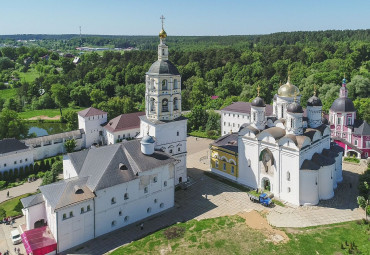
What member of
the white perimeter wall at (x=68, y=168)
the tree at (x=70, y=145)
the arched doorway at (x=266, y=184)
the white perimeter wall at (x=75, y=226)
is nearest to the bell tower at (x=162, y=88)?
the white perimeter wall at (x=68, y=168)

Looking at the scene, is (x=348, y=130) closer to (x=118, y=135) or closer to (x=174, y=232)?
(x=174, y=232)

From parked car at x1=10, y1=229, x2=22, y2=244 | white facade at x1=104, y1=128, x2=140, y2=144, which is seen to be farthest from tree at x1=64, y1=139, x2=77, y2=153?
parked car at x1=10, y1=229, x2=22, y2=244

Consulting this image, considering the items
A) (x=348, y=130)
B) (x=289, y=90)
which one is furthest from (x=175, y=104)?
(x=348, y=130)

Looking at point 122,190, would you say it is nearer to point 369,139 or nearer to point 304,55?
point 369,139

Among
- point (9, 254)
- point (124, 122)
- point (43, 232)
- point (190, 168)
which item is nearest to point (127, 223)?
point (43, 232)

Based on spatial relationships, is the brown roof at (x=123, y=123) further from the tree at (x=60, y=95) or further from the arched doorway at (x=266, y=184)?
Answer: the tree at (x=60, y=95)
